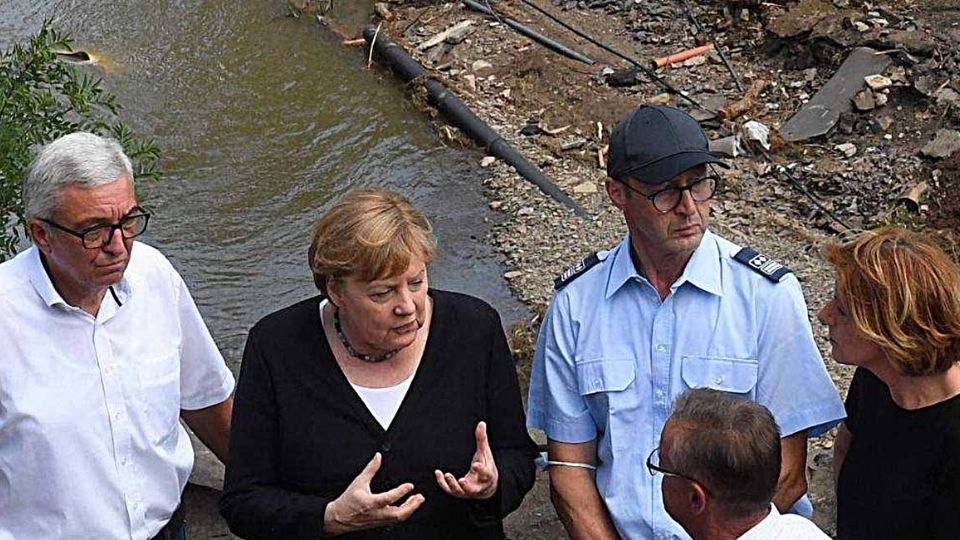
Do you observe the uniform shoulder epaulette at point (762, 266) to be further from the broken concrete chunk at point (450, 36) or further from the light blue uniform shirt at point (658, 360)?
the broken concrete chunk at point (450, 36)

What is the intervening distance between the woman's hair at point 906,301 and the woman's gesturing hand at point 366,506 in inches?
49.1

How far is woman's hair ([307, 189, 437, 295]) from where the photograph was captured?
3320 millimetres

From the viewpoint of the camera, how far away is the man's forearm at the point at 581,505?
373 cm

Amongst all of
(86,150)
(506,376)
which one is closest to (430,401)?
(506,376)

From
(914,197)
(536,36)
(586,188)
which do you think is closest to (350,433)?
(914,197)

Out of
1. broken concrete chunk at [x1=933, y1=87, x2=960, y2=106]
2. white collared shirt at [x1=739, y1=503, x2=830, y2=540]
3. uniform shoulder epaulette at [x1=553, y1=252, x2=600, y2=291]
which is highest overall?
white collared shirt at [x1=739, y1=503, x2=830, y2=540]

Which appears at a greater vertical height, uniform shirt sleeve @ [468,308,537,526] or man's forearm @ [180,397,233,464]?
uniform shirt sleeve @ [468,308,537,526]

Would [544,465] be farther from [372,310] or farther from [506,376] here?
[372,310]

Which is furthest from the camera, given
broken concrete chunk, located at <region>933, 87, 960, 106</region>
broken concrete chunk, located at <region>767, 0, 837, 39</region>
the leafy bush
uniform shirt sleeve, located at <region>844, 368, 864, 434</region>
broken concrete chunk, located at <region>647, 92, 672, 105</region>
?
broken concrete chunk, located at <region>767, 0, 837, 39</region>

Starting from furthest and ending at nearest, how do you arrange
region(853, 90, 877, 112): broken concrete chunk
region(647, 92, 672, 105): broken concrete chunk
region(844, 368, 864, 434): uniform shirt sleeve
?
region(647, 92, 672, 105): broken concrete chunk → region(853, 90, 877, 112): broken concrete chunk → region(844, 368, 864, 434): uniform shirt sleeve

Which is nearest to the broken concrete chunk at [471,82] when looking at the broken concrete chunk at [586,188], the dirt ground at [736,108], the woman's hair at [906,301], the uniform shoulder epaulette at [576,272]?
the dirt ground at [736,108]

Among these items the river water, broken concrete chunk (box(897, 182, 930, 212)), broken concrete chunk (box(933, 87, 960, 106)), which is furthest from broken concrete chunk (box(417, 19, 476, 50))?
broken concrete chunk (box(897, 182, 930, 212))

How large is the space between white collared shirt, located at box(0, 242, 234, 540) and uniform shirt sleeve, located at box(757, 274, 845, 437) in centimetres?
A: 170

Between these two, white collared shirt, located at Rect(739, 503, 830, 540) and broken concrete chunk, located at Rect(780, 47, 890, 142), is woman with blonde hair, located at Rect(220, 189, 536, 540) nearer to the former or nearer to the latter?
white collared shirt, located at Rect(739, 503, 830, 540)
